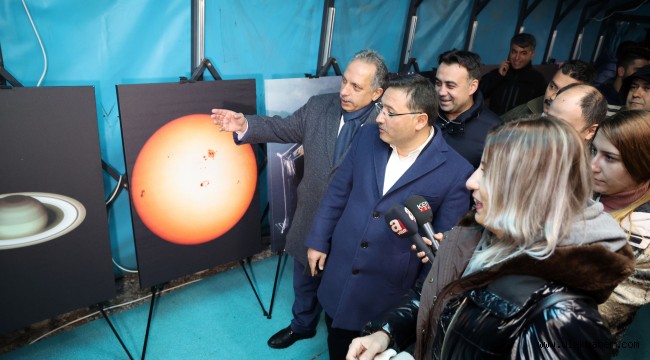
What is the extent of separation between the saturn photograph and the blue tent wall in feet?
2.25

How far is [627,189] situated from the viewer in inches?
54.7

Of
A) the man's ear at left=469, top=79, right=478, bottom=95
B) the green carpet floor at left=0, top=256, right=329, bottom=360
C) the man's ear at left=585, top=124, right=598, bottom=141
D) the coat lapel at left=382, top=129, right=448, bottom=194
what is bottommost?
the green carpet floor at left=0, top=256, right=329, bottom=360

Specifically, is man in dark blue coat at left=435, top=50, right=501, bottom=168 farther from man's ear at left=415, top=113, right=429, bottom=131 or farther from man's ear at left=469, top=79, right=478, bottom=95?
man's ear at left=415, top=113, right=429, bottom=131

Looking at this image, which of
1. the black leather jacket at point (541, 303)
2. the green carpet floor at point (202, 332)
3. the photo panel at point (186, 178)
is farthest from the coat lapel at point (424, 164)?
the green carpet floor at point (202, 332)

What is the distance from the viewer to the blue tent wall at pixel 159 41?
205cm

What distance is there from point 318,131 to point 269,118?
272 mm

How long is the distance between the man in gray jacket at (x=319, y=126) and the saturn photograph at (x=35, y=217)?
0.78m

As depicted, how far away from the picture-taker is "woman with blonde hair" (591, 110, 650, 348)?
125 centimetres

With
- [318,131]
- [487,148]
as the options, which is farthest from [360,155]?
[487,148]

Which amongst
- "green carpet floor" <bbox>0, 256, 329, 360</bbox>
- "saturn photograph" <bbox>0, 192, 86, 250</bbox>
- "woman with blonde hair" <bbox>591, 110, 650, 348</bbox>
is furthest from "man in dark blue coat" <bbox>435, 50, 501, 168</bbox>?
"saturn photograph" <bbox>0, 192, 86, 250</bbox>

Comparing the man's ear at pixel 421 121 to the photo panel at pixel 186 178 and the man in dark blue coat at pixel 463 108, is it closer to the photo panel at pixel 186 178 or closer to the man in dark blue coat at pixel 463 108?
the man in dark blue coat at pixel 463 108

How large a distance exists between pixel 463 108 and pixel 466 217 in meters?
1.44

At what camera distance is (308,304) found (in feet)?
7.93

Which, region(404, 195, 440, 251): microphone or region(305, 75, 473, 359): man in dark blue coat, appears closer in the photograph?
region(404, 195, 440, 251): microphone
